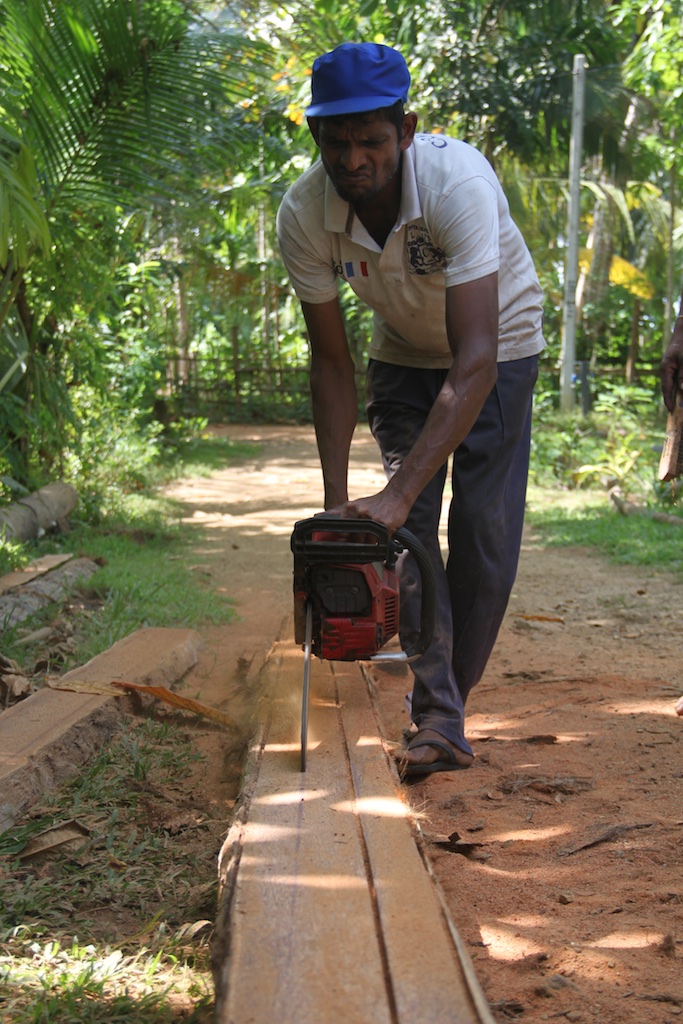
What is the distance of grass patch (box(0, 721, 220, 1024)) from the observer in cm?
180

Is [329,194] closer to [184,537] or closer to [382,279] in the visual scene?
[382,279]

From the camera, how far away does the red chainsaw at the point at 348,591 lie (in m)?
2.54

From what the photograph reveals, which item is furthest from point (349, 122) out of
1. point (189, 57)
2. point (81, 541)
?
point (81, 541)

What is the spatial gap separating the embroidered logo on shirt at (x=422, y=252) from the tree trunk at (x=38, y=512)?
11.1ft

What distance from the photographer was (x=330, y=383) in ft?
10.8

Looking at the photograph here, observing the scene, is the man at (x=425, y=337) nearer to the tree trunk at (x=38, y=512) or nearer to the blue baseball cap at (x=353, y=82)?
the blue baseball cap at (x=353, y=82)

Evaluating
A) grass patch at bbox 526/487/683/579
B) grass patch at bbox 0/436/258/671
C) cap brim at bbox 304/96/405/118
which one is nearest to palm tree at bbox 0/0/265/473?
grass patch at bbox 0/436/258/671

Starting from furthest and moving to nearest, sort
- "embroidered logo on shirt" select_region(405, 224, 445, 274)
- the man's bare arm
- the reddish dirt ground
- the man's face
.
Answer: the man's bare arm, "embroidered logo on shirt" select_region(405, 224, 445, 274), the man's face, the reddish dirt ground

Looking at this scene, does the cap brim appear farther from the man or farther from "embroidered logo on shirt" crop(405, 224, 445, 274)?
"embroidered logo on shirt" crop(405, 224, 445, 274)

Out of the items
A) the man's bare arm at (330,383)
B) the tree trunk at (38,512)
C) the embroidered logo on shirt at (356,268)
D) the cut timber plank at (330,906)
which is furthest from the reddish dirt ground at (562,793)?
the embroidered logo on shirt at (356,268)

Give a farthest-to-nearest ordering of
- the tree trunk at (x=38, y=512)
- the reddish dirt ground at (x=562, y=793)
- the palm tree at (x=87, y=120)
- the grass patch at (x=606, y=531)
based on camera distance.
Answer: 1. the grass patch at (x=606, y=531)
2. the tree trunk at (x=38, y=512)
3. the palm tree at (x=87, y=120)
4. the reddish dirt ground at (x=562, y=793)

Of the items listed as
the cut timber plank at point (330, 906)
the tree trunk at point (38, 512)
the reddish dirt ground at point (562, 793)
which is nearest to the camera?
the cut timber plank at point (330, 906)

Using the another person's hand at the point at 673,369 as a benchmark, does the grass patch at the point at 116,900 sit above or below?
below

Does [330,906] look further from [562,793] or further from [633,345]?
[633,345]
